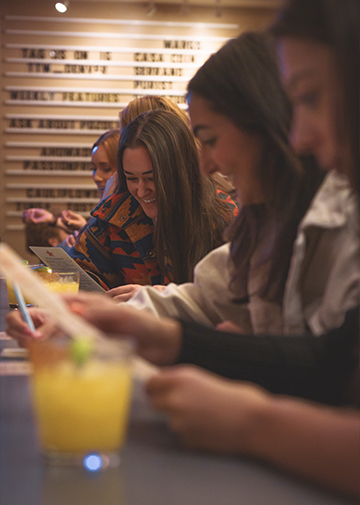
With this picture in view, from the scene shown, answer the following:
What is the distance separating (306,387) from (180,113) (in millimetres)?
1716

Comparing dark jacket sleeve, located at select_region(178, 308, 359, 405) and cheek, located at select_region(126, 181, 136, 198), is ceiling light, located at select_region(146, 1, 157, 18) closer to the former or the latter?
cheek, located at select_region(126, 181, 136, 198)

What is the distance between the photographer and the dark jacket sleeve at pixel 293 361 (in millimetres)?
750

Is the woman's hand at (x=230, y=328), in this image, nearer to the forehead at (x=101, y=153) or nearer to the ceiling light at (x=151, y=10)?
the forehead at (x=101, y=153)

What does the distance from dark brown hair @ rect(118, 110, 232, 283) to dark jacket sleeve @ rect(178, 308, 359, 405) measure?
1.28 metres

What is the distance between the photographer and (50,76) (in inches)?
186

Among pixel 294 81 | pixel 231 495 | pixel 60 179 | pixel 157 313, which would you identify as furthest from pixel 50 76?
pixel 231 495

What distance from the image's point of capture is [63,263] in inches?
→ 67.9

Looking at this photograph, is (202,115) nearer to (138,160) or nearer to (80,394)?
(80,394)

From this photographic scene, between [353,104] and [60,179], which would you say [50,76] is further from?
[353,104]

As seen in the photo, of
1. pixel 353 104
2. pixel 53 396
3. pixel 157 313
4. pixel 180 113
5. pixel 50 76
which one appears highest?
pixel 50 76

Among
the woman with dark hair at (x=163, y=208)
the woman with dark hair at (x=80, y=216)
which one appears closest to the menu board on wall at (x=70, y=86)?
the woman with dark hair at (x=80, y=216)

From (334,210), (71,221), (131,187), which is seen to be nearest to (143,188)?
(131,187)

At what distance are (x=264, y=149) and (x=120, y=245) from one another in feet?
4.14

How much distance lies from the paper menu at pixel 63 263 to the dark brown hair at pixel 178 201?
44cm
